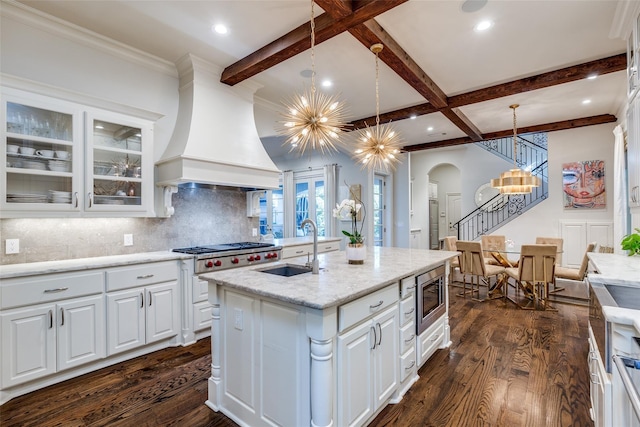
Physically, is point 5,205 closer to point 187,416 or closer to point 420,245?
point 187,416

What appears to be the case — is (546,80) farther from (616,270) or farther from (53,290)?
(53,290)

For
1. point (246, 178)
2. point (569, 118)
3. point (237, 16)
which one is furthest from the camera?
point (569, 118)

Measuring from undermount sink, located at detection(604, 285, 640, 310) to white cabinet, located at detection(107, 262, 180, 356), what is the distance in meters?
3.56

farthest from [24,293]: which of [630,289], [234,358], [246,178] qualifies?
[630,289]

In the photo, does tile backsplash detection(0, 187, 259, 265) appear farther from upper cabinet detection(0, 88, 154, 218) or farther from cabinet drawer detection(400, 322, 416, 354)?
cabinet drawer detection(400, 322, 416, 354)

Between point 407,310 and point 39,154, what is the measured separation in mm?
3276

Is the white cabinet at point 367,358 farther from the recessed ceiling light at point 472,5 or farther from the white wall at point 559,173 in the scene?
the white wall at point 559,173

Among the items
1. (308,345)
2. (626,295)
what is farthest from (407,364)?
(626,295)

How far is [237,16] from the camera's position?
262cm

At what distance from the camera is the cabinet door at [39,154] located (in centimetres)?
237

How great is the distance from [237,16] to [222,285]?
7.42 feet

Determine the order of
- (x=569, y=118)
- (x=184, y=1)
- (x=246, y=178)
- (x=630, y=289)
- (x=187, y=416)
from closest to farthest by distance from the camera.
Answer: (x=630, y=289) < (x=187, y=416) < (x=184, y=1) < (x=246, y=178) < (x=569, y=118)

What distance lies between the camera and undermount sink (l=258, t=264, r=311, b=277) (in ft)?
7.72

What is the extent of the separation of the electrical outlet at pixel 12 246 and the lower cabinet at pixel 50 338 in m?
0.63
